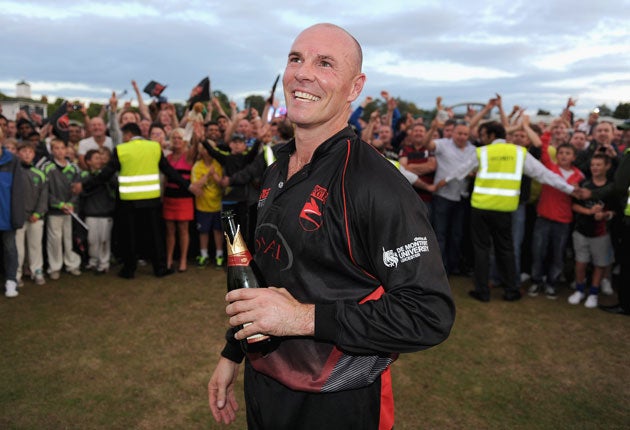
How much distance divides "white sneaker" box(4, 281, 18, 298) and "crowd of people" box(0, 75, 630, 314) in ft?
0.06

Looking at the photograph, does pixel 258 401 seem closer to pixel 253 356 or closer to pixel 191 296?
pixel 253 356

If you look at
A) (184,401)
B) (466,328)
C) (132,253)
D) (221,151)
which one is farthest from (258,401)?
(221,151)

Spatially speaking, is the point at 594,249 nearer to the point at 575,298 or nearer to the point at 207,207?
the point at 575,298

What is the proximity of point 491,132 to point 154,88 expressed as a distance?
773 cm

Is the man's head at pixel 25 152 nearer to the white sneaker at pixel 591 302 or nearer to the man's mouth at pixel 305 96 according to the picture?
the man's mouth at pixel 305 96

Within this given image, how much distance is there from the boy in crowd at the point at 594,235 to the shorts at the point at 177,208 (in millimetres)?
6028

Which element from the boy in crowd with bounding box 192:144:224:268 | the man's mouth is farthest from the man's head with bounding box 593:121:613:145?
the man's mouth

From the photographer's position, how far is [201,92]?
10078 mm

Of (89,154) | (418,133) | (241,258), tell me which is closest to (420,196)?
(418,133)

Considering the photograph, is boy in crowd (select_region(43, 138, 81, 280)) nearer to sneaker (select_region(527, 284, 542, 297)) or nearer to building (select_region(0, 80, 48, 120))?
sneaker (select_region(527, 284, 542, 297))

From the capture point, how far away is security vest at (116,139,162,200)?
712 centimetres

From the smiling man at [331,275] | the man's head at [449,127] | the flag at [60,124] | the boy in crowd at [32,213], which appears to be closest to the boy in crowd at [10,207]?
the boy in crowd at [32,213]

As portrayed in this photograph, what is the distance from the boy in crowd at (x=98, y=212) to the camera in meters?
7.53

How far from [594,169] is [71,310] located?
7.40 metres
